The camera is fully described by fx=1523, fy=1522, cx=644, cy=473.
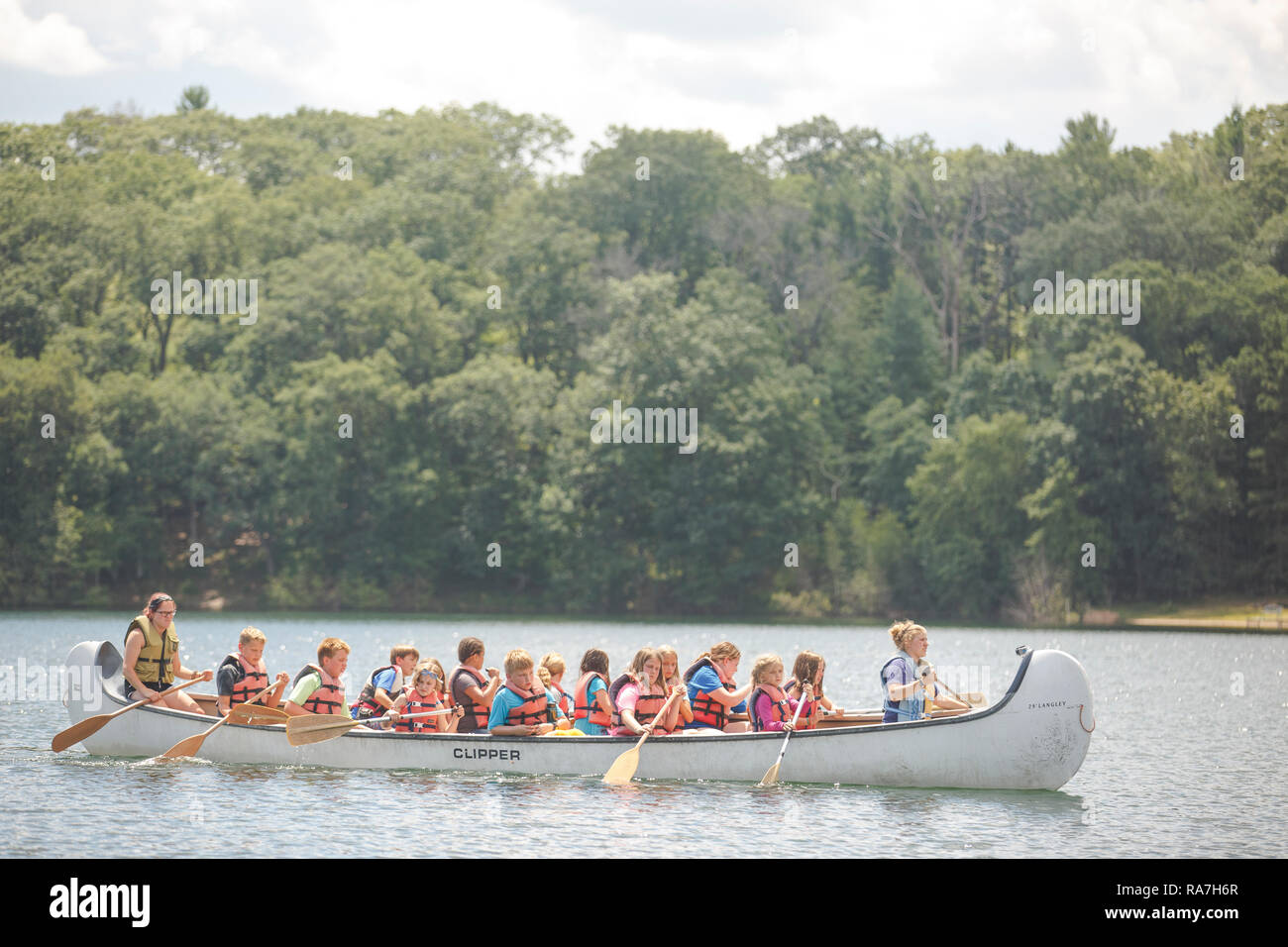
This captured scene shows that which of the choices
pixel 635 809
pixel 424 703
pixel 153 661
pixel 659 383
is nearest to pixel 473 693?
pixel 424 703

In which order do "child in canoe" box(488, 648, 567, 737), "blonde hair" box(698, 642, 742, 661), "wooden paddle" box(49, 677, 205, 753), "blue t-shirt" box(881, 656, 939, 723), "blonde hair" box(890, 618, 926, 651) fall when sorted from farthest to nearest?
1. "wooden paddle" box(49, 677, 205, 753)
2. "child in canoe" box(488, 648, 567, 737)
3. "blonde hair" box(698, 642, 742, 661)
4. "blue t-shirt" box(881, 656, 939, 723)
5. "blonde hair" box(890, 618, 926, 651)

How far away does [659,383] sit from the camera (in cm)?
6212

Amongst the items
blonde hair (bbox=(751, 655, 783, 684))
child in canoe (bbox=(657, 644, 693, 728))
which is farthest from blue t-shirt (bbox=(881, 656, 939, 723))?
child in canoe (bbox=(657, 644, 693, 728))

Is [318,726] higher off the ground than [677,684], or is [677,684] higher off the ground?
[677,684]

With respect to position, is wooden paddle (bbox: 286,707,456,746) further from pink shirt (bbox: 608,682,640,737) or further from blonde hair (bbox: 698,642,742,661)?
blonde hair (bbox: 698,642,742,661)

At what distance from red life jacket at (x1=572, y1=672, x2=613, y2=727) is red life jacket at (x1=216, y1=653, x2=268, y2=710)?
3681 mm

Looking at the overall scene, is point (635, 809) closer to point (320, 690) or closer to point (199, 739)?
point (320, 690)

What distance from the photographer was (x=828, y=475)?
6538 cm

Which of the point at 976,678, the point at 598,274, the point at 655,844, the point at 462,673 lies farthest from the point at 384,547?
the point at 655,844

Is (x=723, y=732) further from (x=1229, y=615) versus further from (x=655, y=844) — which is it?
(x=1229, y=615)

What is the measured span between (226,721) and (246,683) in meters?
0.49

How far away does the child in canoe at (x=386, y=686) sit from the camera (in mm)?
17844

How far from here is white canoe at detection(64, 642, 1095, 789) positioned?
15.8 m
